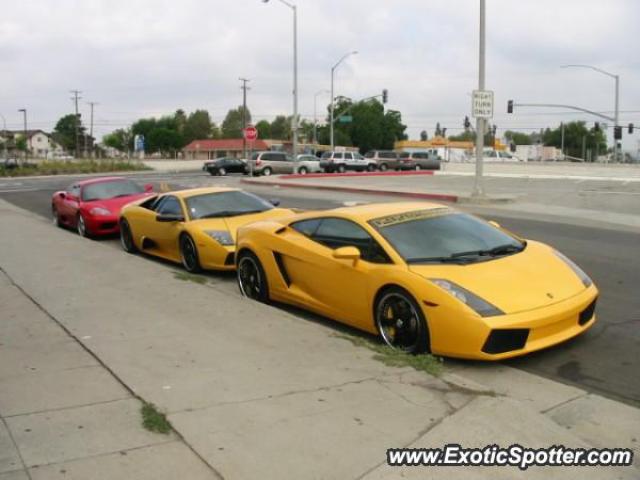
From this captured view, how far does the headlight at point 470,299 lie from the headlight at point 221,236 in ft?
14.4

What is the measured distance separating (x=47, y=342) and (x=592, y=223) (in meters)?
13.2

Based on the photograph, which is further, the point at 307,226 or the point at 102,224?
the point at 102,224

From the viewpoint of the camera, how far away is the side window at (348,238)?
245 inches

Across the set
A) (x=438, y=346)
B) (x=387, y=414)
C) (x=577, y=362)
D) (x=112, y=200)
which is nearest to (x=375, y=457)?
(x=387, y=414)

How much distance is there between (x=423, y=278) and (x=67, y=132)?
181 meters

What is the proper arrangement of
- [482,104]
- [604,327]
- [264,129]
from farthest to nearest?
[264,129], [482,104], [604,327]

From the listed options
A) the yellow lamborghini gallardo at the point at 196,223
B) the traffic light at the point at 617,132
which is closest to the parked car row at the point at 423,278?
the yellow lamborghini gallardo at the point at 196,223

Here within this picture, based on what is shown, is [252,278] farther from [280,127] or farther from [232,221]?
[280,127]

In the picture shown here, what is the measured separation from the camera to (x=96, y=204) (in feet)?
47.9

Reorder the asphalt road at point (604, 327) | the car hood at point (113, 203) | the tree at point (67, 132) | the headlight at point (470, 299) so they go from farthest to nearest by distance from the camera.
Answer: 1. the tree at point (67, 132)
2. the car hood at point (113, 203)
3. the headlight at point (470, 299)
4. the asphalt road at point (604, 327)

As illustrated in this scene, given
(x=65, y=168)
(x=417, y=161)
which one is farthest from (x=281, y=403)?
(x=65, y=168)

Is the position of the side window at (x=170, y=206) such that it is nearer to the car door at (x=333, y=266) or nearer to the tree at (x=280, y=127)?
the car door at (x=333, y=266)

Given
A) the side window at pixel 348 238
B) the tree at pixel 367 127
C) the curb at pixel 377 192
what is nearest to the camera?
the side window at pixel 348 238

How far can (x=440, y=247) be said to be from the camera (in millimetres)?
6180
